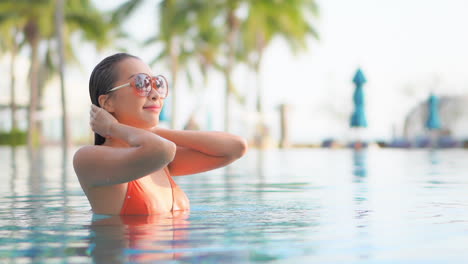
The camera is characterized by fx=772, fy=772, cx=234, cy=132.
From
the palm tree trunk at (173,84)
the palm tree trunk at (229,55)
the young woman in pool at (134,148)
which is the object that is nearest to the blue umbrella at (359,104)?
the palm tree trunk at (229,55)

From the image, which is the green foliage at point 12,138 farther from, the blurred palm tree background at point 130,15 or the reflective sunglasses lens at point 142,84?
the reflective sunglasses lens at point 142,84

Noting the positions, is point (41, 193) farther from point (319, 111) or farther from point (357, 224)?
point (319, 111)

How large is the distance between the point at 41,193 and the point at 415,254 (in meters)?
4.33

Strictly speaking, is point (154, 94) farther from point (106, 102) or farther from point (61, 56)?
point (61, 56)

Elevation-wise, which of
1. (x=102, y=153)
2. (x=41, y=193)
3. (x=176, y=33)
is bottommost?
(x=41, y=193)

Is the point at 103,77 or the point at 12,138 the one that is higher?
the point at 103,77

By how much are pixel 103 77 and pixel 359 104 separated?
20230mm

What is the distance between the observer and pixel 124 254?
102 inches

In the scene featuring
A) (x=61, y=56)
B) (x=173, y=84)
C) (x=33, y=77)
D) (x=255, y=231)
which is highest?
(x=61, y=56)

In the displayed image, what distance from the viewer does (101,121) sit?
11.4 ft

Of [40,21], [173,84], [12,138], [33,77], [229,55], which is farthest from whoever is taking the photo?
[173,84]

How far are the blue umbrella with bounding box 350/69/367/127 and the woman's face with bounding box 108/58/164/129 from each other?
786 inches

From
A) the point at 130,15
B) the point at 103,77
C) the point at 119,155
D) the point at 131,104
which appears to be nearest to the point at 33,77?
the point at 130,15

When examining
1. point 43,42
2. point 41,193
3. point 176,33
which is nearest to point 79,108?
point 43,42
